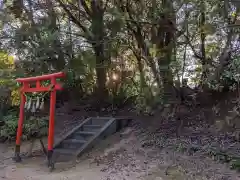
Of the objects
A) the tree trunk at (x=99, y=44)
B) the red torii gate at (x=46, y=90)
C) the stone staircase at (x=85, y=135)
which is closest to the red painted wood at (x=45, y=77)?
the red torii gate at (x=46, y=90)

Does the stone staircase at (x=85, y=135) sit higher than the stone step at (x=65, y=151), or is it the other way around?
the stone staircase at (x=85, y=135)

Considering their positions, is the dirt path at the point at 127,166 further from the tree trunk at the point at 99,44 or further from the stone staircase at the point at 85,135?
the tree trunk at the point at 99,44

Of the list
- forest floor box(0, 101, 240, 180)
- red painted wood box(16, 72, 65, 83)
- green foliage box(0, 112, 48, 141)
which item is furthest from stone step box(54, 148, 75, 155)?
red painted wood box(16, 72, 65, 83)

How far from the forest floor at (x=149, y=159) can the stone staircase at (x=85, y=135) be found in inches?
8.3

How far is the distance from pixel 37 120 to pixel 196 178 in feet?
19.2

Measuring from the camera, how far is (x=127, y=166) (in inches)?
223

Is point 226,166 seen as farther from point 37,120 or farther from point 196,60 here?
point 37,120

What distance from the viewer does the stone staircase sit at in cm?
706

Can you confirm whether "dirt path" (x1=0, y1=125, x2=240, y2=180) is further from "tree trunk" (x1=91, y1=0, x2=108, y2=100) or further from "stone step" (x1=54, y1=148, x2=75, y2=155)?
"tree trunk" (x1=91, y1=0, x2=108, y2=100)

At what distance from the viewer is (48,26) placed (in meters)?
8.27

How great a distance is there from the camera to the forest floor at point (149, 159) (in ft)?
16.4

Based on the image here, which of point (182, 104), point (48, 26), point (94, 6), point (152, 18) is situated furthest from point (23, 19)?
point (182, 104)

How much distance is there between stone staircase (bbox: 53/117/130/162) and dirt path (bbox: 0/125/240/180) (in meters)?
0.25

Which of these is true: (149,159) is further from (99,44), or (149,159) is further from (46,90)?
(99,44)
